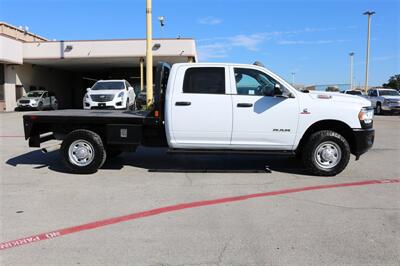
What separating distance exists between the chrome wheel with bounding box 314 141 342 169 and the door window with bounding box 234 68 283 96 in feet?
4.77

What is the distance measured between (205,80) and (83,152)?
2.67m

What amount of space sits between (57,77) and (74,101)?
5400 millimetres

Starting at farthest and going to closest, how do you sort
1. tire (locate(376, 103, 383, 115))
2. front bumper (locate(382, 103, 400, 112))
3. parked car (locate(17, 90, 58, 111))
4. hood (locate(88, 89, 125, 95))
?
parked car (locate(17, 90, 58, 111)), tire (locate(376, 103, 383, 115)), front bumper (locate(382, 103, 400, 112)), hood (locate(88, 89, 125, 95))

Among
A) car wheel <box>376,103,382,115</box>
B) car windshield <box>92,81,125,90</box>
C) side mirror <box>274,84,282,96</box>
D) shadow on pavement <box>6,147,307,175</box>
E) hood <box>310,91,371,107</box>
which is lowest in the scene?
shadow on pavement <box>6,147,307,175</box>

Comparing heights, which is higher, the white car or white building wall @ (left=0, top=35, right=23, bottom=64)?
white building wall @ (left=0, top=35, right=23, bottom=64)

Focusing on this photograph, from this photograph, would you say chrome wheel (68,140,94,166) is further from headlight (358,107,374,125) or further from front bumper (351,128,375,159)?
headlight (358,107,374,125)

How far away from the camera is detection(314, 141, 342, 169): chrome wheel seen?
7891mm

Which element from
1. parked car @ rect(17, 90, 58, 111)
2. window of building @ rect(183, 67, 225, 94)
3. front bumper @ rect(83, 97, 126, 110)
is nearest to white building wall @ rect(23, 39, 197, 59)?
parked car @ rect(17, 90, 58, 111)

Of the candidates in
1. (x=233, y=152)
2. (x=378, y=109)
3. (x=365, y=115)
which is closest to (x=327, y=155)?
(x=365, y=115)

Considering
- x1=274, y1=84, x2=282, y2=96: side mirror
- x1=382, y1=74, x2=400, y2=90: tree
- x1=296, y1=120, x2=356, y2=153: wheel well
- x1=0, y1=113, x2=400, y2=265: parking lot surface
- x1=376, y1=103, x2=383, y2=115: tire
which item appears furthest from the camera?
x1=382, y1=74, x2=400, y2=90: tree

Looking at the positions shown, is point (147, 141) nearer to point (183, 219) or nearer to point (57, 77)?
point (183, 219)

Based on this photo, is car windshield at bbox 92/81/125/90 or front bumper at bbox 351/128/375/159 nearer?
front bumper at bbox 351/128/375/159

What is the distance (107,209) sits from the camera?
5.87 meters

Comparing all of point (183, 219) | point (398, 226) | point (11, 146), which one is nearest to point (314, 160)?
point (398, 226)
